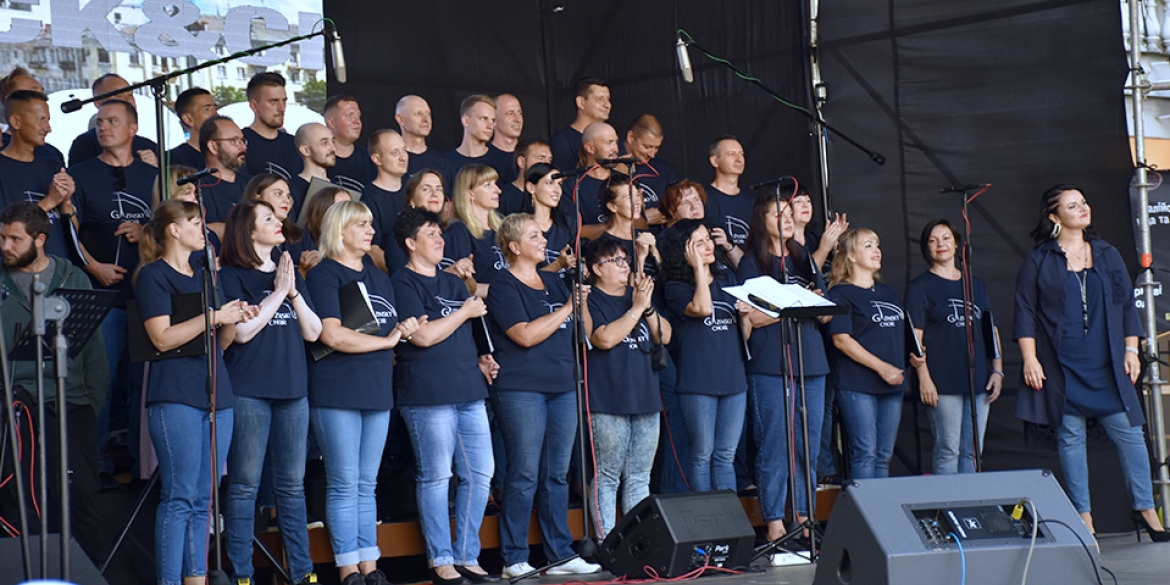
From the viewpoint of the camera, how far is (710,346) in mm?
5645

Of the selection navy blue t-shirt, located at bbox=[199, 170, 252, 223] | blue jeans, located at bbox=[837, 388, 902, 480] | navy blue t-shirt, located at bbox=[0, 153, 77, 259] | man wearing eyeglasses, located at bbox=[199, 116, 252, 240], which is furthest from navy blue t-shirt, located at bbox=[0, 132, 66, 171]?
blue jeans, located at bbox=[837, 388, 902, 480]

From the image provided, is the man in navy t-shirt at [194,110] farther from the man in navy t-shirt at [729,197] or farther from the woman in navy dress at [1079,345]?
the woman in navy dress at [1079,345]

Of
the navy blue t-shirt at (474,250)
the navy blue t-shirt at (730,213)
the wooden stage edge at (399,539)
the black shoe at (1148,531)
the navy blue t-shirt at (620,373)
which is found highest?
the navy blue t-shirt at (730,213)

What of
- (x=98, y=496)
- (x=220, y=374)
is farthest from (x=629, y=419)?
(x=98, y=496)

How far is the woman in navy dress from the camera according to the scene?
5.84 meters

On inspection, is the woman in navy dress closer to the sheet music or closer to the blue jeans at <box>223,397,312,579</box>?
the sheet music

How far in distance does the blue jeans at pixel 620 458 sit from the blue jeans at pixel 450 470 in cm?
52

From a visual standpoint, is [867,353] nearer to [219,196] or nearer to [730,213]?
[730,213]

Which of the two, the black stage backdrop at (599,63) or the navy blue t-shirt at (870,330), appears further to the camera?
the black stage backdrop at (599,63)

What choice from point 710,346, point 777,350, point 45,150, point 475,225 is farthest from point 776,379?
point 45,150

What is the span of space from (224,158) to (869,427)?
3263mm

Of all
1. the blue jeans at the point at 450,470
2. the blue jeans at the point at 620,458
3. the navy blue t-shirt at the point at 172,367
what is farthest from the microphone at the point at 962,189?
the navy blue t-shirt at the point at 172,367

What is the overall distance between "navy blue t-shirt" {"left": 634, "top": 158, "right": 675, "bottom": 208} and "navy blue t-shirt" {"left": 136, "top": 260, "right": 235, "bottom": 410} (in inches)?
106

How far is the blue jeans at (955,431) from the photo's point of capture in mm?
6328
